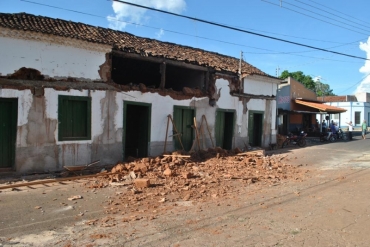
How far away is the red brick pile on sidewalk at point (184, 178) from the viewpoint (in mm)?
6738

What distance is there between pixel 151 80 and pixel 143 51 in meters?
4.19

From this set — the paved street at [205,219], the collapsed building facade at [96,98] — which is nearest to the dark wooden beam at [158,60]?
the collapsed building facade at [96,98]

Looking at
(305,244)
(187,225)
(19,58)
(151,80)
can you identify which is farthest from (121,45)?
(305,244)

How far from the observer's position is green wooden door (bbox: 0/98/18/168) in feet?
28.8

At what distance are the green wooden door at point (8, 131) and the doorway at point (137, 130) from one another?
3.89m

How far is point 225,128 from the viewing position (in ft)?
51.5

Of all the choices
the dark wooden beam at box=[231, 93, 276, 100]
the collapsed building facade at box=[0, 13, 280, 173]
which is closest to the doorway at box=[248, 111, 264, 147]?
the dark wooden beam at box=[231, 93, 276, 100]

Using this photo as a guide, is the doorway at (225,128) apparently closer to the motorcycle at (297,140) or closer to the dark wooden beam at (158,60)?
the dark wooden beam at (158,60)

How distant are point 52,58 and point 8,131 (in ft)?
8.46

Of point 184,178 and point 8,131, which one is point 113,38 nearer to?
point 8,131

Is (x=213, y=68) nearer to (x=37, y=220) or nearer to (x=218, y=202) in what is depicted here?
(x=218, y=202)

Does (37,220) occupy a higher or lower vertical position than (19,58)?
lower

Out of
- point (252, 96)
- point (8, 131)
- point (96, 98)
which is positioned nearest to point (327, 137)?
point (252, 96)

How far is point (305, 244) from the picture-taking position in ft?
14.2
